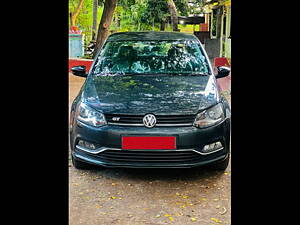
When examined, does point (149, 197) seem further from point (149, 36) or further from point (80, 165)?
point (149, 36)

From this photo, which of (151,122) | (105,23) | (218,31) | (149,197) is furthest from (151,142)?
(218,31)

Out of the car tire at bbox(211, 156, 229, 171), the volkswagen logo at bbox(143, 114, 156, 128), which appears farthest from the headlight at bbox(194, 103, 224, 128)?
the car tire at bbox(211, 156, 229, 171)

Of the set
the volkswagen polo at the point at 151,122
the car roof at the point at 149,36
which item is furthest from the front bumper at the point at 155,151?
the car roof at the point at 149,36

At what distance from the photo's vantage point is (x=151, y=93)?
14.7ft

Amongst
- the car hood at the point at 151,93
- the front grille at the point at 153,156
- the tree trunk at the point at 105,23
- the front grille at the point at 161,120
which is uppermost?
the tree trunk at the point at 105,23

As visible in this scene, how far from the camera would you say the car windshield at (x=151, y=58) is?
519 centimetres

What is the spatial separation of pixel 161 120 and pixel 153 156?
37 cm

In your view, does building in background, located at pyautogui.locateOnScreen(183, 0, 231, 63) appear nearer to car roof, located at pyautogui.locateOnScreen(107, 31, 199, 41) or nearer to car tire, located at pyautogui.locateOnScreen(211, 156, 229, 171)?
car roof, located at pyautogui.locateOnScreen(107, 31, 199, 41)

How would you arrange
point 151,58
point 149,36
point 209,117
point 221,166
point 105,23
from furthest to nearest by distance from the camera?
point 105,23 < point 149,36 < point 151,58 < point 221,166 < point 209,117

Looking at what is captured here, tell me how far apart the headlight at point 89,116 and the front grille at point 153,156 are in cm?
32

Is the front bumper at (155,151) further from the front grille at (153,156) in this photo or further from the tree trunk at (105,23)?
the tree trunk at (105,23)
